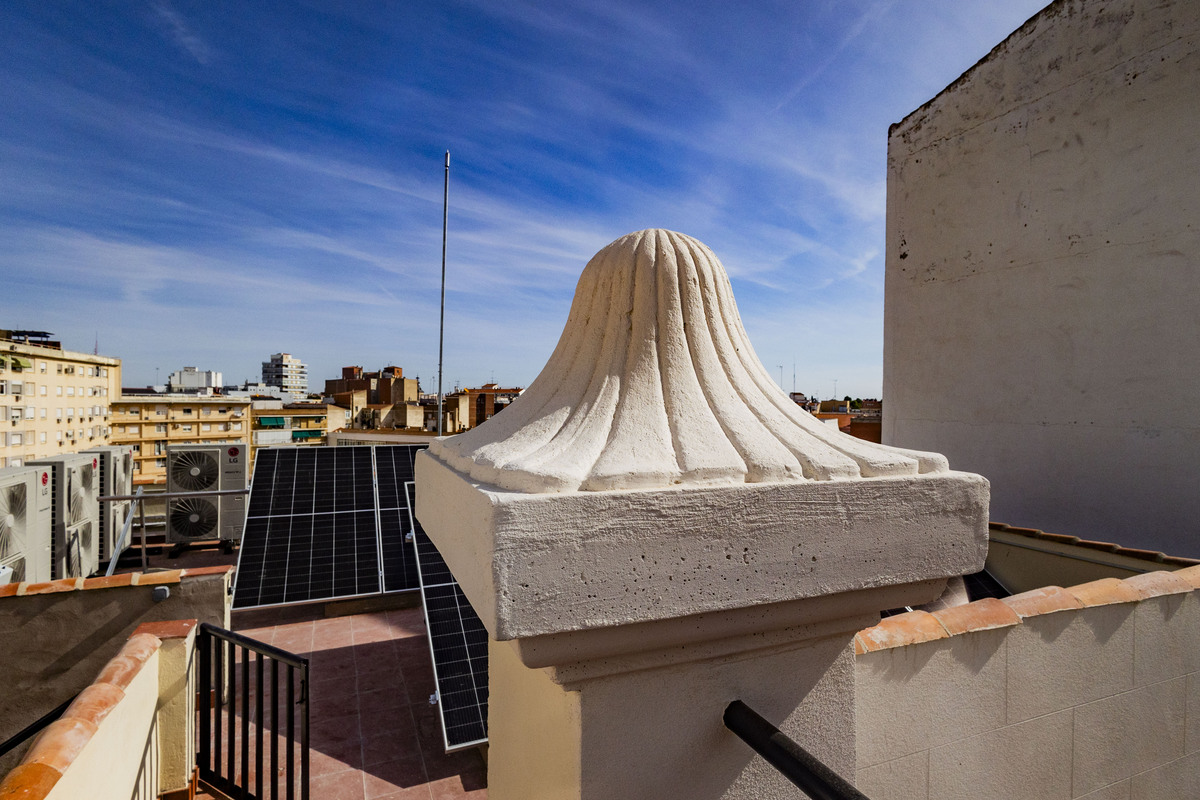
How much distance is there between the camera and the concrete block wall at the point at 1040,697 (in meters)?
1.83

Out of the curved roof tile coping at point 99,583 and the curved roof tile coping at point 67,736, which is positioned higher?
the curved roof tile coping at point 67,736

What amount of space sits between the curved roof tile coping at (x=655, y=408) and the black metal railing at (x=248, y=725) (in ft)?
8.51

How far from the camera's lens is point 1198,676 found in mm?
2475

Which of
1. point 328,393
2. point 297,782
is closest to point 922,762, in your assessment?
point 297,782

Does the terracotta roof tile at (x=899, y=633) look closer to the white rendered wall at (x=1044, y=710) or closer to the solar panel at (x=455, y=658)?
the white rendered wall at (x=1044, y=710)

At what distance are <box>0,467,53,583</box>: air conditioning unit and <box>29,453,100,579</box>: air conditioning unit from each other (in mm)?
189

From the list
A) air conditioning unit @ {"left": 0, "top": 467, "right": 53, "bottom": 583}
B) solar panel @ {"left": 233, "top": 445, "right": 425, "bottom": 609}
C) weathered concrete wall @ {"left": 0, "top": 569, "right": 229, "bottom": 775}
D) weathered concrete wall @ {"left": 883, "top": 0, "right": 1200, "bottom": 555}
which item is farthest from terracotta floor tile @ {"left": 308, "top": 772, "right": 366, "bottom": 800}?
weathered concrete wall @ {"left": 883, "top": 0, "right": 1200, "bottom": 555}

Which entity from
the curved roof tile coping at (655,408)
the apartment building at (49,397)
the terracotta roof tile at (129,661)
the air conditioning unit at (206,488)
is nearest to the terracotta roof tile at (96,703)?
the terracotta roof tile at (129,661)

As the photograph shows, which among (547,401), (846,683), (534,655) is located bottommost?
(846,683)

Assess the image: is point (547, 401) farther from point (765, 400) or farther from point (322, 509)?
point (322, 509)

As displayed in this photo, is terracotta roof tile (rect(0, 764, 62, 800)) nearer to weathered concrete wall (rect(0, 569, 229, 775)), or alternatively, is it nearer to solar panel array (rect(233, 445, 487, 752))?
solar panel array (rect(233, 445, 487, 752))

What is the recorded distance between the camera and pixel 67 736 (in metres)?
2.12

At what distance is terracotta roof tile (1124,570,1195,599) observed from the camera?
234cm

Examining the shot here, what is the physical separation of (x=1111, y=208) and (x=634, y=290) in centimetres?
694
